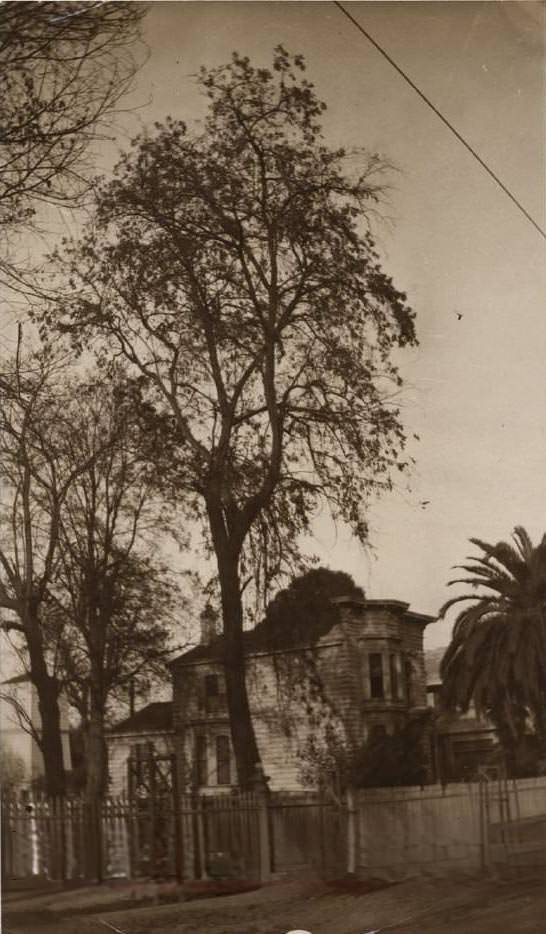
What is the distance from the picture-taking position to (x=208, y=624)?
9.42 feet

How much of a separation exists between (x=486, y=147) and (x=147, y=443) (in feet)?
4.46

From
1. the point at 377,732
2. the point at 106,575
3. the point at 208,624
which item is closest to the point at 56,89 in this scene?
the point at 106,575

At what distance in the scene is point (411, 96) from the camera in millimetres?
3232

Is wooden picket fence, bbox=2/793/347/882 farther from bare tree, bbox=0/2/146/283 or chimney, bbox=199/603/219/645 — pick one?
bare tree, bbox=0/2/146/283

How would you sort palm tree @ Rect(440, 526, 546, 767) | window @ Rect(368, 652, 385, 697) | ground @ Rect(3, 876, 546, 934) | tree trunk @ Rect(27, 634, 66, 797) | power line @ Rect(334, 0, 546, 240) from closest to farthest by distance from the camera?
1. ground @ Rect(3, 876, 546, 934)
2. tree trunk @ Rect(27, 634, 66, 797)
3. window @ Rect(368, 652, 385, 697)
4. palm tree @ Rect(440, 526, 546, 767)
5. power line @ Rect(334, 0, 546, 240)

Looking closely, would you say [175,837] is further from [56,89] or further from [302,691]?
[56,89]

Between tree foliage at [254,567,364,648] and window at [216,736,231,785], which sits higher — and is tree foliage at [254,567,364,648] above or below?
above

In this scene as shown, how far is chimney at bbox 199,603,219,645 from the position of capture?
286 centimetres

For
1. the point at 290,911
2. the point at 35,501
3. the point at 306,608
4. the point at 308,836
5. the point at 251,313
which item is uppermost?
the point at 251,313

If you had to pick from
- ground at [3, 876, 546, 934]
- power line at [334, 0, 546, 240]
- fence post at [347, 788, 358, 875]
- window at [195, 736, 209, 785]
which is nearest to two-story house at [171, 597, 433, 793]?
window at [195, 736, 209, 785]

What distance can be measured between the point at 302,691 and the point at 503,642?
2.03ft

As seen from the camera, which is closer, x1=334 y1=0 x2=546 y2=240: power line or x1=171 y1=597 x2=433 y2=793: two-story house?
x1=171 y1=597 x2=433 y2=793: two-story house

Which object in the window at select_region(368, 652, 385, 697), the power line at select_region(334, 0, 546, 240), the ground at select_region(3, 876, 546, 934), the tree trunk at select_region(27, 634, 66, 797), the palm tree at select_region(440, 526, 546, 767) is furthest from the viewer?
the power line at select_region(334, 0, 546, 240)

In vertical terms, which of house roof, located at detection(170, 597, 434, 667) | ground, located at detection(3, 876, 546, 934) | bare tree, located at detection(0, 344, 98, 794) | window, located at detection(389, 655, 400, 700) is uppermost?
bare tree, located at detection(0, 344, 98, 794)
